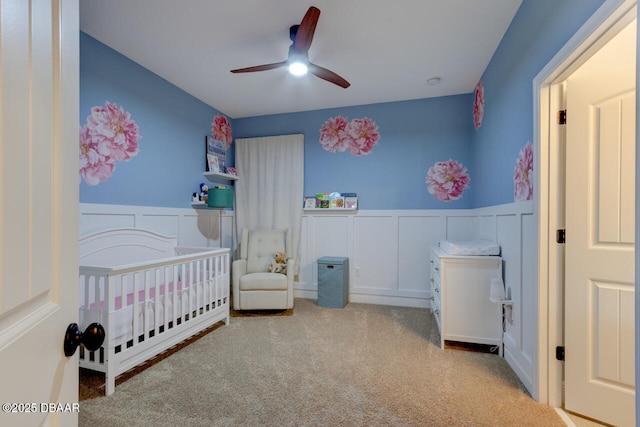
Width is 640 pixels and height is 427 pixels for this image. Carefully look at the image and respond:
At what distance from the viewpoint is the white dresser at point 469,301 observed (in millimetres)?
2297

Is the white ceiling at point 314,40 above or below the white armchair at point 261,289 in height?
above

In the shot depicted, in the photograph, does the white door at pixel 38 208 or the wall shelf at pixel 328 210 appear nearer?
the white door at pixel 38 208

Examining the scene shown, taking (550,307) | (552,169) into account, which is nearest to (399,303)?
(550,307)

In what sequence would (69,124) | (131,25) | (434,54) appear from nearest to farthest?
(69,124) < (131,25) < (434,54)

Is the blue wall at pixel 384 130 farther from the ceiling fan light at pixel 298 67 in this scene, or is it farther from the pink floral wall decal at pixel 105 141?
the ceiling fan light at pixel 298 67

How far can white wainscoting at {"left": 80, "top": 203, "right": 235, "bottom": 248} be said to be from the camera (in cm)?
235

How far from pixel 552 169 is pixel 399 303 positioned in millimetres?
2321

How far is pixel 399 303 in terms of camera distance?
354cm

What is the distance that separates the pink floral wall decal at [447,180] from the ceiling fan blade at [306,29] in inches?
82.7

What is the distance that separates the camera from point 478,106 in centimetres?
305

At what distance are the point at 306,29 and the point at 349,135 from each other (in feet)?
6.18

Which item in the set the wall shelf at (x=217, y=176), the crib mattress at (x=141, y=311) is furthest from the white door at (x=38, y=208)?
the wall shelf at (x=217, y=176)

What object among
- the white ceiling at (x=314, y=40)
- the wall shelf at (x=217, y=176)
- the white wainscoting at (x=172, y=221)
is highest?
the white ceiling at (x=314, y=40)

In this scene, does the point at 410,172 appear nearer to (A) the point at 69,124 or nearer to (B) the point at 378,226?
(B) the point at 378,226
